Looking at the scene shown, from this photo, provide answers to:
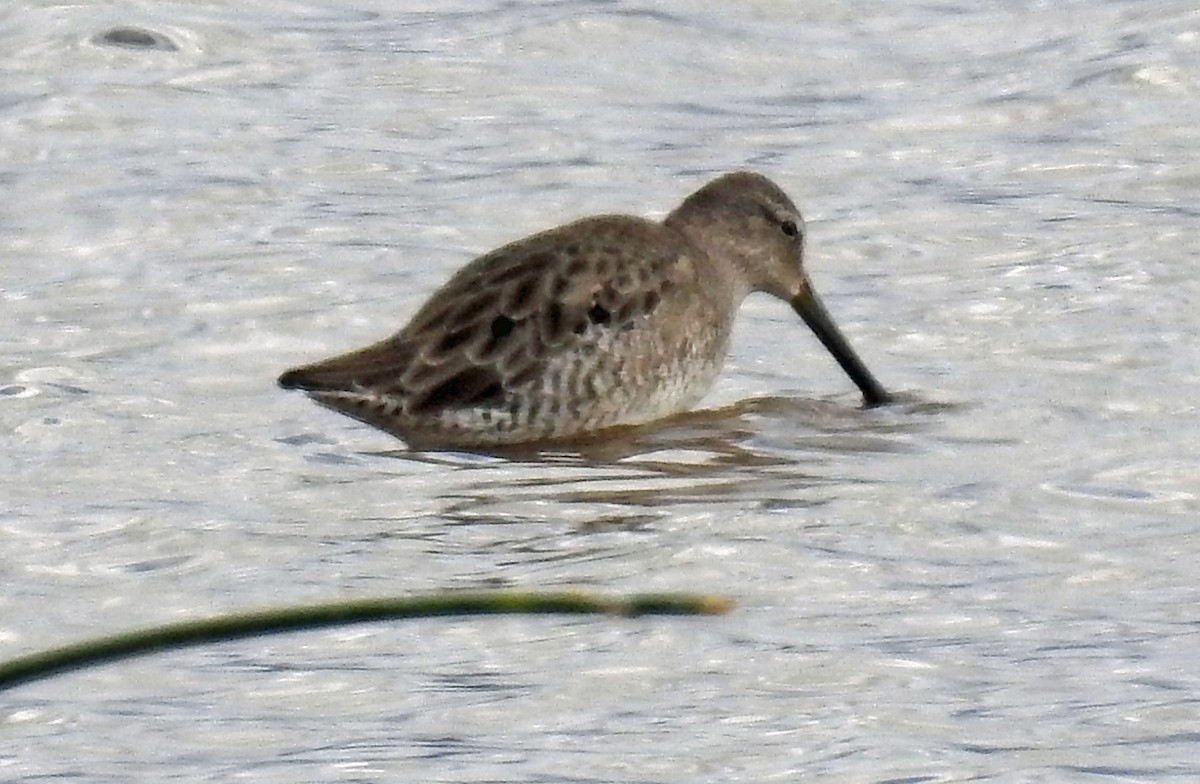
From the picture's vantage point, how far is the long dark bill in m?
6.63

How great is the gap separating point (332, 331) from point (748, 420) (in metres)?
1.34

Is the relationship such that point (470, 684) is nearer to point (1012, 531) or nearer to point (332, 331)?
point (1012, 531)

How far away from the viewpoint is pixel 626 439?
21.6 feet

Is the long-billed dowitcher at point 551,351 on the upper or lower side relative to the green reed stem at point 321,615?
lower

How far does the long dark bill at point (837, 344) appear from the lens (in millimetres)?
6629

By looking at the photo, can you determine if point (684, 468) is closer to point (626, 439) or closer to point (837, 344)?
point (626, 439)

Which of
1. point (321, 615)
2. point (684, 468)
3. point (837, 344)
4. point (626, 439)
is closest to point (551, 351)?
point (626, 439)

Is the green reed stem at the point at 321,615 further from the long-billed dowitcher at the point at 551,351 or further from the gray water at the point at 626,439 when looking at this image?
the long-billed dowitcher at the point at 551,351

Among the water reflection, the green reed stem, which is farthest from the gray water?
the green reed stem

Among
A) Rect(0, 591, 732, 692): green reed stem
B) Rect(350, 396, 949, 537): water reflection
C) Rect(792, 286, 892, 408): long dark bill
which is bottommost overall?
Rect(350, 396, 949, 537): water reflection

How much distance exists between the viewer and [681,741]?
399 cm

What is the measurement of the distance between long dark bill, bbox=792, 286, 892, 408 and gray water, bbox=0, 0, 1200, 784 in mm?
70

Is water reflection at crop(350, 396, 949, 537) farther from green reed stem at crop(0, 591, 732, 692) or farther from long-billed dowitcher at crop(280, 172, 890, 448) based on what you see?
green reed stem at crop(0, 591, 732, 692)

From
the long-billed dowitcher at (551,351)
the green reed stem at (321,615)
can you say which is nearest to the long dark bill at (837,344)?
the long-billed dowitcher at (551,351)
